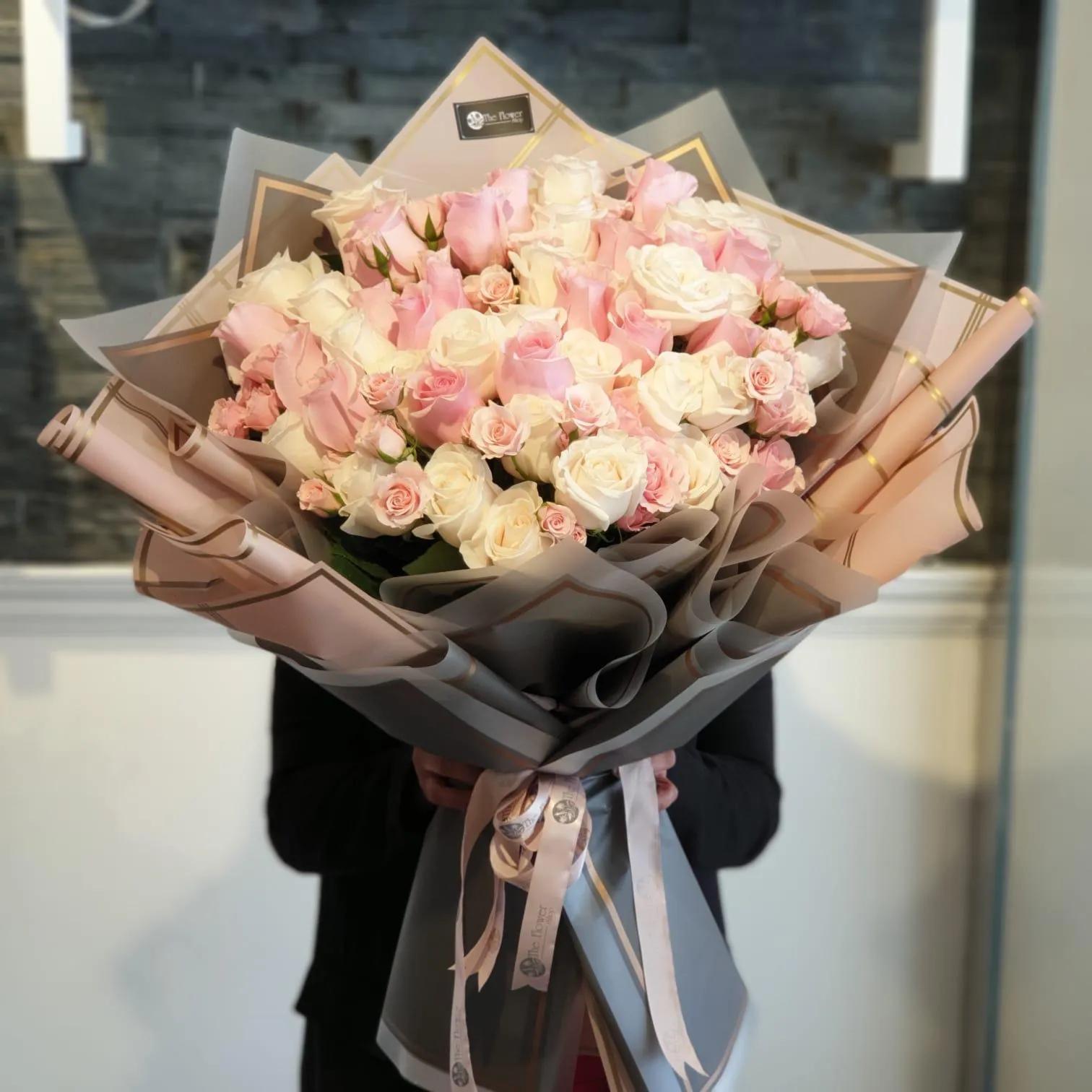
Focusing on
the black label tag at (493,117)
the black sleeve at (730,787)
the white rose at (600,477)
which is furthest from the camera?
the black sleeve at (730,787)

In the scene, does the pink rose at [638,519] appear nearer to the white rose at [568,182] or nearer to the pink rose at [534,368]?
the pink rose at [534,368]

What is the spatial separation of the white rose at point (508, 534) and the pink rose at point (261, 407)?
0.50 ft

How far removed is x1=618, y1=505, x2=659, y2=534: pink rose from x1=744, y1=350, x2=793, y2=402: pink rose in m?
0.08

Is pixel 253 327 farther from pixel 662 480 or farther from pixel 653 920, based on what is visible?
pixel 653 920

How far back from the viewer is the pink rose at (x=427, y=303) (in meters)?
0.61

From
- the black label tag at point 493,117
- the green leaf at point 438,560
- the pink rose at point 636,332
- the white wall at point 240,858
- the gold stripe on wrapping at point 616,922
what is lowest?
the white wall at point 240,858

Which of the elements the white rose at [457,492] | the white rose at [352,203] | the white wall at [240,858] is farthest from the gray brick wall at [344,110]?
the white rose at [457,492]

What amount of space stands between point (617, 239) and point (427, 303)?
0.40ft

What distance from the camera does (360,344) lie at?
0.60 meters

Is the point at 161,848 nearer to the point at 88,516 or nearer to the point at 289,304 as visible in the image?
the point at 88,516

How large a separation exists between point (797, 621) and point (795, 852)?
41.5 inches

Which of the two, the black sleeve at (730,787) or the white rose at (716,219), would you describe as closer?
the white rose at (716,219)

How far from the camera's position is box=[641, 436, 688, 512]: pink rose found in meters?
0.56

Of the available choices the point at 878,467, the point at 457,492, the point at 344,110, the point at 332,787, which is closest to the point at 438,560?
the point at 457,492
